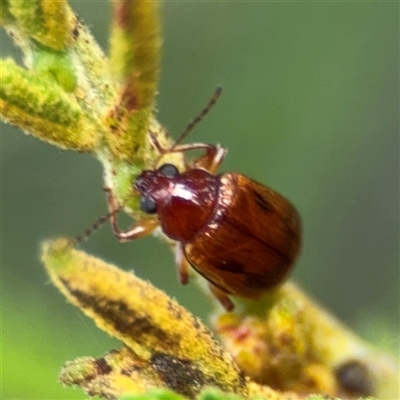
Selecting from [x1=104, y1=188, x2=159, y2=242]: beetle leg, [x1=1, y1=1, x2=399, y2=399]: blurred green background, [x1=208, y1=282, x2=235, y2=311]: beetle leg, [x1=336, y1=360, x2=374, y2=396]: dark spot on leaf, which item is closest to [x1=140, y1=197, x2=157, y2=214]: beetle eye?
[x1=104, y1=188, x2=159, y2=242]: beetle leg

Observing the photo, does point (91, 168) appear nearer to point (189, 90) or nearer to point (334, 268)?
point (189, 90)

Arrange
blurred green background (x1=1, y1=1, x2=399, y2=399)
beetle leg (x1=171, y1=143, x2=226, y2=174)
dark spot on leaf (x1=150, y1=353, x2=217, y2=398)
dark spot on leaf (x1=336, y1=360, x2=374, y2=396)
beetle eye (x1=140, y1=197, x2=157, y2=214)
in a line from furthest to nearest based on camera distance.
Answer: blurred green background (x1=1, y1=1, x2=399, y2=399)
beetle leg (x1=171, y1=143, x2=226, y2=174)
dark spot on leaf (x1=336, y1=360, x2=374, y2=396)
beetle eye (x1=140, y1=197, x2=157, y2=214)
dark spot on leaf (x1=150, y1=353, x2=217, y2=398)

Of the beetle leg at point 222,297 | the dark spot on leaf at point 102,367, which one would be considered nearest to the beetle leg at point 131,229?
the beetle leg at point 222,297

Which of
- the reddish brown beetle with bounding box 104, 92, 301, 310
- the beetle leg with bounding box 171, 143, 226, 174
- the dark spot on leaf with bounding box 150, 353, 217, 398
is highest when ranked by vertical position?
the beetle leg with bounding box 171, 143, 226, 174

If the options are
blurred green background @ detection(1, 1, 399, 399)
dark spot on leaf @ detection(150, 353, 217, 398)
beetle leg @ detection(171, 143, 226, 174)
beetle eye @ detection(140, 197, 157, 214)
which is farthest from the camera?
blurred green background @ detection(1, 1, 399, 399)

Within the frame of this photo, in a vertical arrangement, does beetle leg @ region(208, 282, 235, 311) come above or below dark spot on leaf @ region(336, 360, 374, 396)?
below

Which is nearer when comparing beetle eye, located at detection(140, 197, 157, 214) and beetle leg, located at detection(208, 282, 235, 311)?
beetle eye, located at detection(140, 197, 157, 214)

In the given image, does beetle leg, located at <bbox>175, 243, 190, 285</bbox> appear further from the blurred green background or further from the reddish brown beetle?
the blurred green background

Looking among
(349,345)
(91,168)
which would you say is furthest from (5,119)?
(91,168)
